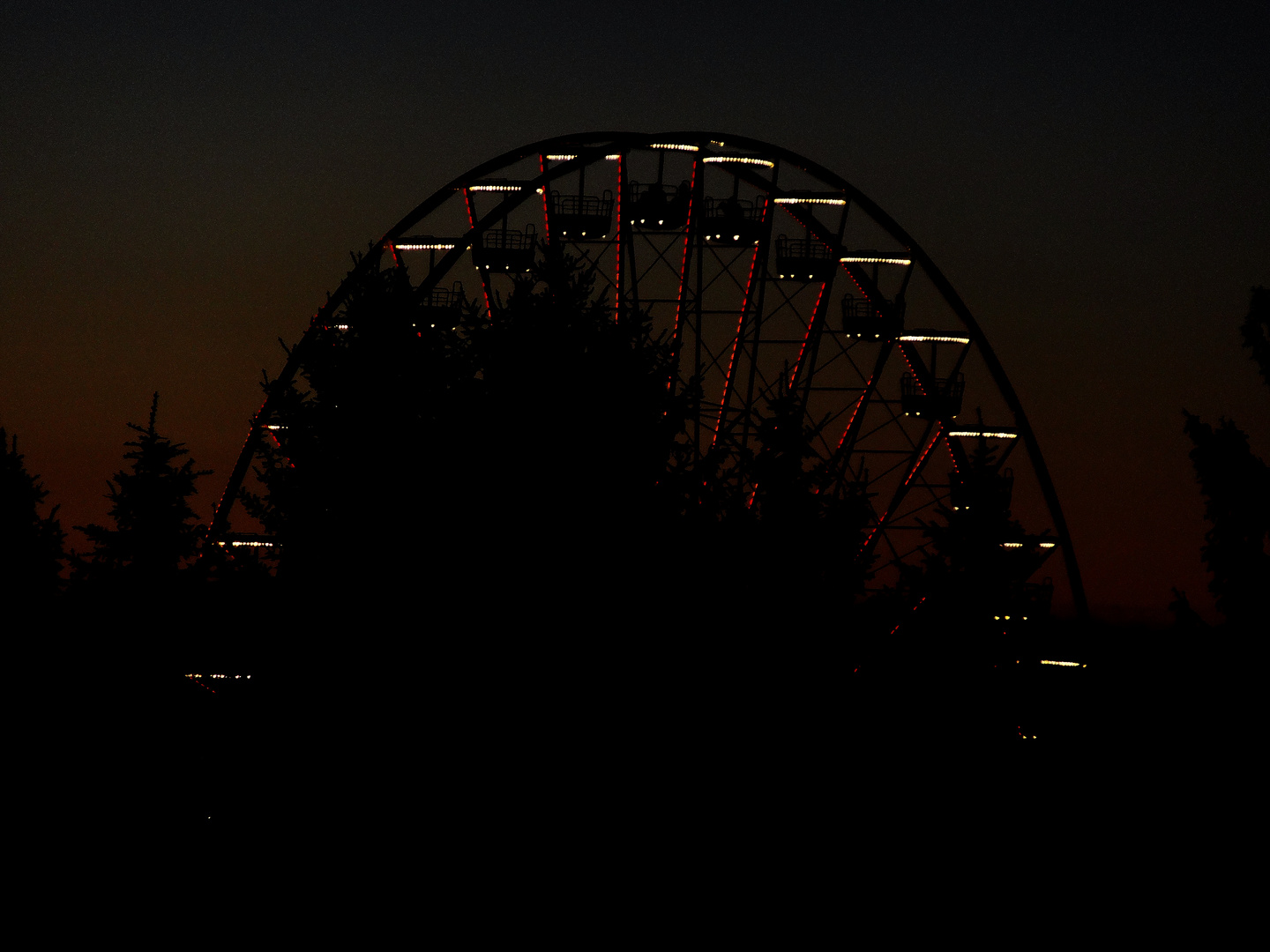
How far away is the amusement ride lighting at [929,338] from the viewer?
87.9ft

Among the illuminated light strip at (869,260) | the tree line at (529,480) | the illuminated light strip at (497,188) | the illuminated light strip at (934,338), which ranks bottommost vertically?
the tree line at (529,480)

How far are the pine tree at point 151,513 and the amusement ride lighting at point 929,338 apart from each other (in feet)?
53.8

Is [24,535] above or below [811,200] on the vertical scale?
below

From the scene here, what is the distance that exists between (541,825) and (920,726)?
5530mm

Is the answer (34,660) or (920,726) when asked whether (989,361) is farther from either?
(34,660)

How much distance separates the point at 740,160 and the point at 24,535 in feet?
66.3

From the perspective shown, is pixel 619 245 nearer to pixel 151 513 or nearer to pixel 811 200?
pixel 811 200

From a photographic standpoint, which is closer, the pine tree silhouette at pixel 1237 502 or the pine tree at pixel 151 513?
the pine tree silhouette at pixel 1237 502

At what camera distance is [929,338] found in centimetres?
2734

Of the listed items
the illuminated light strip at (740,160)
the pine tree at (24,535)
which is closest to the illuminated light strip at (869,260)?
the illuminated light strip at (740,160)

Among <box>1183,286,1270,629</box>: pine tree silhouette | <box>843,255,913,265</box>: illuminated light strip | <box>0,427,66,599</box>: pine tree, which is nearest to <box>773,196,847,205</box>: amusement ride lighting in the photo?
<box>843,255,913,265</box>: illuminated light strip

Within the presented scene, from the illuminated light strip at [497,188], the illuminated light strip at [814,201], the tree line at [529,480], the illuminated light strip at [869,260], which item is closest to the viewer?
the tree line at [529,480]

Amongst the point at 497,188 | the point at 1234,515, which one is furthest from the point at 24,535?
the point at 1234,515

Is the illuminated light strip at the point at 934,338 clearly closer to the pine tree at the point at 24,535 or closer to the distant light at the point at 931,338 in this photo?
the distant light at the point at 931,338
